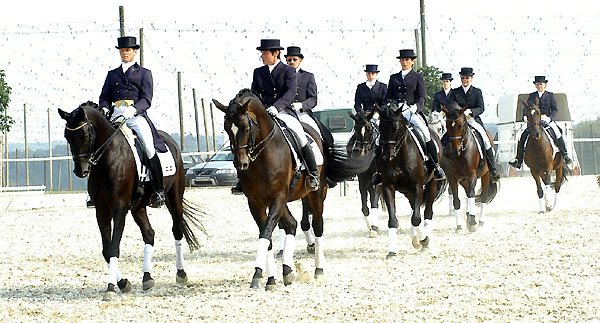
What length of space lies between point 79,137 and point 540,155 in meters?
12.9

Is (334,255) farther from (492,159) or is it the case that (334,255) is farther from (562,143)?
(562,143)

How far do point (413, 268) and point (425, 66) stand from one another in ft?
92.6

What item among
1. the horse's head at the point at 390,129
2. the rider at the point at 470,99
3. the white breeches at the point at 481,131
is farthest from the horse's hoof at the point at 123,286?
the white breeches at the point at 481,131

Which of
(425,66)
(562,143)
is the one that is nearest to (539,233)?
(562,143)

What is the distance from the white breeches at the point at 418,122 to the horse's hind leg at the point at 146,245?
4680 millimetres

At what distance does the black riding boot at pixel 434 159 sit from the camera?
44.4ft

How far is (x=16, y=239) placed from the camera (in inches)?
663

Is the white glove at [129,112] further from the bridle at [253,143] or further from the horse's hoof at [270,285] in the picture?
the horse's hoof at [270,285]

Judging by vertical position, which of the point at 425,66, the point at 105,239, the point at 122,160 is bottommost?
the point at 105,239

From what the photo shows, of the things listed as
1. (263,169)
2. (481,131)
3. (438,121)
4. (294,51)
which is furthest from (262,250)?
(481,131)

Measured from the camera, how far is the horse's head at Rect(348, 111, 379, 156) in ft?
42.4

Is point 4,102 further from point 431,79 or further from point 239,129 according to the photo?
point 239,129

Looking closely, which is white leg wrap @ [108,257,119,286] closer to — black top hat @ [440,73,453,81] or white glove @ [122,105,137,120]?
white glove @ [122,105,137,120]

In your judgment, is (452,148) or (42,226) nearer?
(452,148)
